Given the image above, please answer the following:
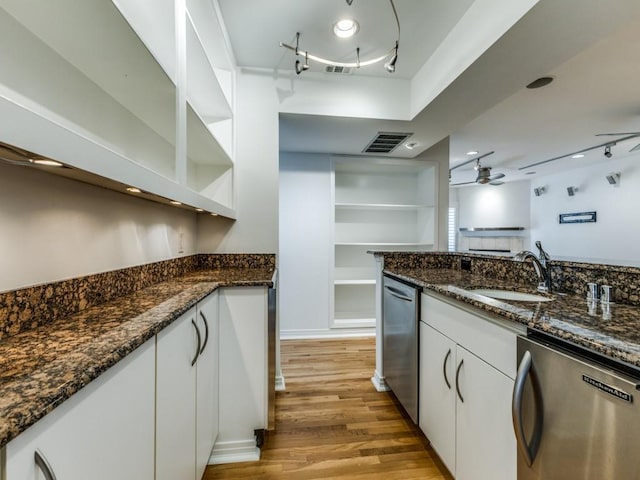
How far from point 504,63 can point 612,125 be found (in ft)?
9.61

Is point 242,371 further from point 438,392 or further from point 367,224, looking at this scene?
point 367,224

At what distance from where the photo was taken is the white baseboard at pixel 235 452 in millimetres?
1567

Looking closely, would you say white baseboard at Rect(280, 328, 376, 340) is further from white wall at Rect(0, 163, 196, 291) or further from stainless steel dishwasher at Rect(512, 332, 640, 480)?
stainless steel dishwasher at Rect(512, 332, 640, 480)

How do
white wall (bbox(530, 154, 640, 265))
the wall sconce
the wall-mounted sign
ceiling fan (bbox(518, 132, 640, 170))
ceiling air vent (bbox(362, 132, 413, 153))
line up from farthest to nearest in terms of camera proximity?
the wall-mounted sign < the wall sconce < white wall (bbox(530, 154, 640, 265)) < ceiling fan (bbox(518, 132, 640, 170)) < ceiling air vent (bbox(362, 132, 413, 153))

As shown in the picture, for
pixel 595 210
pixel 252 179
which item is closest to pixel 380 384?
pixel 252 179

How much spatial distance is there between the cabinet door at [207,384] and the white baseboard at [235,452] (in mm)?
101

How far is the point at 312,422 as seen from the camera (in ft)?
6.19

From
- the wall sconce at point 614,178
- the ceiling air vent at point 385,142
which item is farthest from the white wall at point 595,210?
the ceiling air vent at point 385,142

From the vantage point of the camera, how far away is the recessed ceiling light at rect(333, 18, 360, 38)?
5.68ft

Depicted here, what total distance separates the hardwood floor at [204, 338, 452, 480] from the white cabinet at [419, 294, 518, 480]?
0.19 m

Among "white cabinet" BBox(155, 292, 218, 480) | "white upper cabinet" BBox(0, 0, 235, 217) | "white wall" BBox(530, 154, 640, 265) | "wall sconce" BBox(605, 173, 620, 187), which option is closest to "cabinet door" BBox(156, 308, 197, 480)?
"white cabinet" BBox(155, 292, 218, 480)

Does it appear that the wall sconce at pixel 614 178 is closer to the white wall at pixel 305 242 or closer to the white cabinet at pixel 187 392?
the white wall at pixel 305 242

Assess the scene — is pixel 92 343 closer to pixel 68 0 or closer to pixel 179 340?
pixel 179 340

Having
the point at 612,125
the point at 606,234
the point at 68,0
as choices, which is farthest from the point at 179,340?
the point at 606,234
